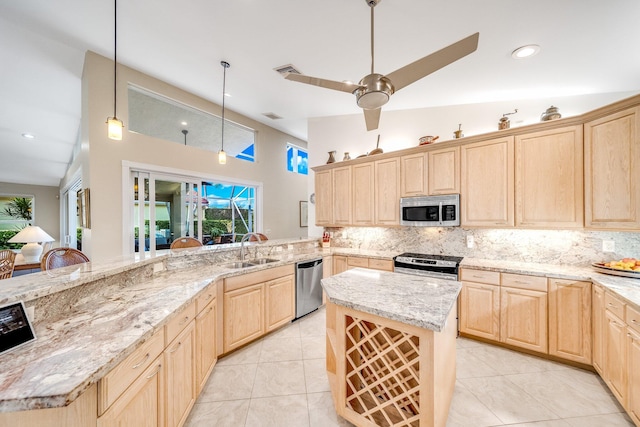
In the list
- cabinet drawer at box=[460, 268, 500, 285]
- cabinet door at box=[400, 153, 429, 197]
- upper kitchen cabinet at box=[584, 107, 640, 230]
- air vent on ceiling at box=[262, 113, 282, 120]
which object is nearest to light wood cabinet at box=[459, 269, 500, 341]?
cabinet drawer at box=[460, 268, 500, 285]

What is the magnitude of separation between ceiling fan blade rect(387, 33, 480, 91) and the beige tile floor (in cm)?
252

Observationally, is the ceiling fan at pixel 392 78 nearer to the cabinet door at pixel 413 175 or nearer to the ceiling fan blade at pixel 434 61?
the ceiling fan blade at pixel 434 61

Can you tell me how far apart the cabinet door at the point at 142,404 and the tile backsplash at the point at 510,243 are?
3369 mm

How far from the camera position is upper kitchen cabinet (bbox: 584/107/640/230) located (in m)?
2.05

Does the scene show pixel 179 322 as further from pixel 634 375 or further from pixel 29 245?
pixel 29 245

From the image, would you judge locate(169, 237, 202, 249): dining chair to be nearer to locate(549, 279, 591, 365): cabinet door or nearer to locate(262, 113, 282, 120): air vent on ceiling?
locate(262, 113, 282, 120): air vent on ceiling

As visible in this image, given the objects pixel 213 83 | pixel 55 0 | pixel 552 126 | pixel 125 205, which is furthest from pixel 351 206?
pixel 55 0

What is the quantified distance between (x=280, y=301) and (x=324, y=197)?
6.89ft

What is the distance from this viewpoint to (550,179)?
2568mm

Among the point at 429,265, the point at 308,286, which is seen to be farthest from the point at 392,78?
the point at 308,286

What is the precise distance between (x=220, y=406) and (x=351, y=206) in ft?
10.1

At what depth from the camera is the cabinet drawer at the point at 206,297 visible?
1.89 metres

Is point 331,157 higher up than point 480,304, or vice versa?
point 331,157

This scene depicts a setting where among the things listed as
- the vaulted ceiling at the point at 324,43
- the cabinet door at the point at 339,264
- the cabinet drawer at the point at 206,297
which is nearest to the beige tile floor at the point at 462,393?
the cabinet drawer at the point at 206,297
